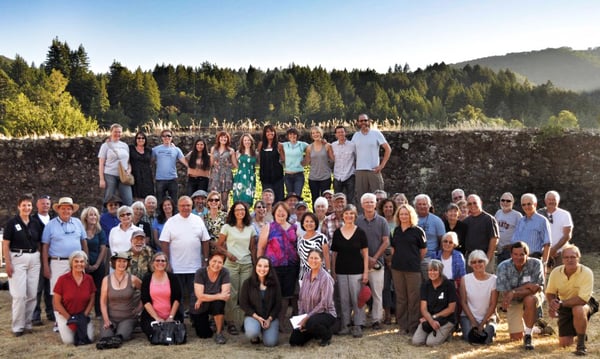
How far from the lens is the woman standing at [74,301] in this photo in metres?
5.83

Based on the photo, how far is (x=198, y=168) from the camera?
8.10 metres

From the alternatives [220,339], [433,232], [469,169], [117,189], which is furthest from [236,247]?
[469,169]

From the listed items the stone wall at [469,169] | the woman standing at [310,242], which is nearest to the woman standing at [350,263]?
the woman standing at [310,242]

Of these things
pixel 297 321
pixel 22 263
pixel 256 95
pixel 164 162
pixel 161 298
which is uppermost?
pixel 256 95

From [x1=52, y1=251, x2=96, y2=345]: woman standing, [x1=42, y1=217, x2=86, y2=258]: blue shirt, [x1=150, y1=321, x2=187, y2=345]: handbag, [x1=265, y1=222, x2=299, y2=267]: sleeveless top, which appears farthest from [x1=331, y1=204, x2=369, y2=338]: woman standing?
[x1=42, y1=217, x2=86, y2=258]: blue shirt

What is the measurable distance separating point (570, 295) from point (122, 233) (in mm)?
4703

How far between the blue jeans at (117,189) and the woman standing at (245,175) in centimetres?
152

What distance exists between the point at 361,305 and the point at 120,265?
2.56 m

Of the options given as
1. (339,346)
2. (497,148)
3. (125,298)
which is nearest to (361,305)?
(339,346)

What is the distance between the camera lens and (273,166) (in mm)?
8094

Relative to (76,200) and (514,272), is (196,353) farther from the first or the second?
(76,200)

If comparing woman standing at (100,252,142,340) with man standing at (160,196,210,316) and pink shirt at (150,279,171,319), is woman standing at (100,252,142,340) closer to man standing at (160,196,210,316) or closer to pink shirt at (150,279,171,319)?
pink shirt at (150,279,171,319)

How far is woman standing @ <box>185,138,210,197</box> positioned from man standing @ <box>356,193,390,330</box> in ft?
8.87

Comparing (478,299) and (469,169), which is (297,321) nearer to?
(478,299)
